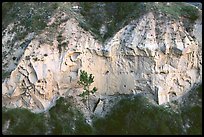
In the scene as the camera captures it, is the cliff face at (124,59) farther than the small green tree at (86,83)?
Yes

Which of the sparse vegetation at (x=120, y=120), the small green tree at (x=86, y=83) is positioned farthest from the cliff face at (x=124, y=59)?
the sparse vegetation at (x=120, y=120)

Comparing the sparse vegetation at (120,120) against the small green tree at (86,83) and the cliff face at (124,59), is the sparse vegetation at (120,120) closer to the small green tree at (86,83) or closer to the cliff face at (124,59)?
the small green tree at (86,83)

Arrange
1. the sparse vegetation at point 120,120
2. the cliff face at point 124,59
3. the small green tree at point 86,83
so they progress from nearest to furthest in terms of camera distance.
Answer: the sparse vegetation at point 120,120
the small green tree at point 86,83
the cliff face at point 124,59

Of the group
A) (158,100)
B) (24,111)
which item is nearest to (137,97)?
(158,100)

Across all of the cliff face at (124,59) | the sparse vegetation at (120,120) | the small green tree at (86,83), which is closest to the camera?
the sparse vegetation at (120,120)

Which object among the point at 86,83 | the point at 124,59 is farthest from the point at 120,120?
the point at 124,59

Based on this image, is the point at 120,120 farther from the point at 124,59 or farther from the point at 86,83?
the point at 124,59

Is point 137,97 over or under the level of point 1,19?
under

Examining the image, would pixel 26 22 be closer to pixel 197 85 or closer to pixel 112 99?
pixel 112 99

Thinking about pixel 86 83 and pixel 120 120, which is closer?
pixel 120 120
